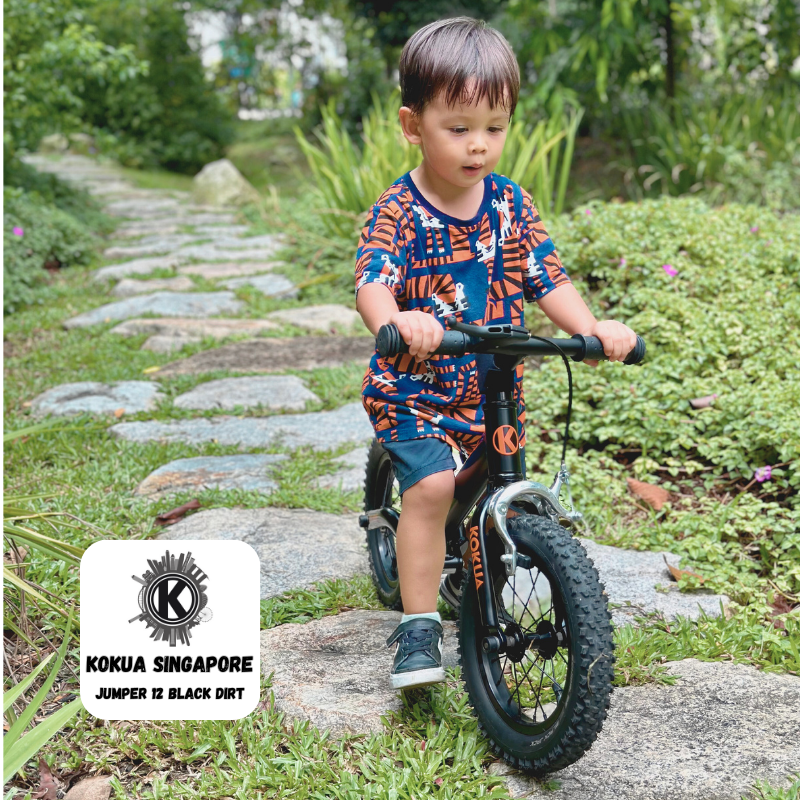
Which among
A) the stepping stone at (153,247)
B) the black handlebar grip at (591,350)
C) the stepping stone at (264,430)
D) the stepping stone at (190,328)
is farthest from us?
the stepping stone at (153,247)

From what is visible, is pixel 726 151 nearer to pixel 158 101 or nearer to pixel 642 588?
pixel 642 588

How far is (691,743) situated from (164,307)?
446cm

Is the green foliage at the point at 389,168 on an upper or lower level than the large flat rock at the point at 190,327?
upper

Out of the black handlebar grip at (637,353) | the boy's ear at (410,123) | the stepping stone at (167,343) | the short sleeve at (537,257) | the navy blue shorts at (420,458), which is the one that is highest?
the boy's ear at (410,123)

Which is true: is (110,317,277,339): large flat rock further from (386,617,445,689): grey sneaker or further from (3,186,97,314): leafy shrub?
(386,617,445,689): grey sneaker

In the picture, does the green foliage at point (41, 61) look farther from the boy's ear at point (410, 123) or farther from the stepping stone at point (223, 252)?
the boy's ear at point (410, 123)

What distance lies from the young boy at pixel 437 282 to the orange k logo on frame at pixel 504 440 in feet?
0.29

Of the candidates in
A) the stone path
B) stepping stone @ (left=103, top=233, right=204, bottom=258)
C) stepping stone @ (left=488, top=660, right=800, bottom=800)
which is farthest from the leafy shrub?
stepping stone @ (left=488, top=660, right=800, bottom=800)

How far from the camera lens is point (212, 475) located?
122 inches

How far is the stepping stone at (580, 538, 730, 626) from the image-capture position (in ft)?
7.40

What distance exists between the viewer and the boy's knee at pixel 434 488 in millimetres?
1798

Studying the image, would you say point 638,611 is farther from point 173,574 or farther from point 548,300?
point 173,574

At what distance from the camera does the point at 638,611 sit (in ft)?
7.41

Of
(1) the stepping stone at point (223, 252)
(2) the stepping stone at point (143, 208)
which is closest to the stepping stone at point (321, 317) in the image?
(1) the stepping stone at point (223, 252)
